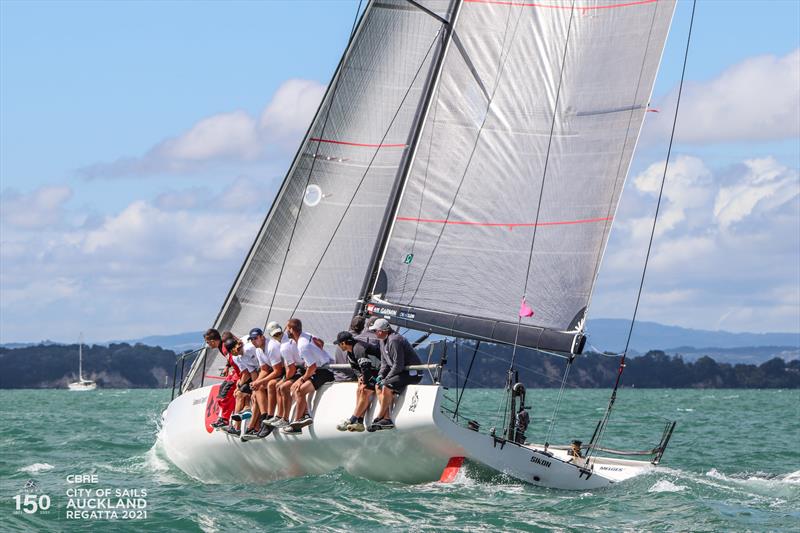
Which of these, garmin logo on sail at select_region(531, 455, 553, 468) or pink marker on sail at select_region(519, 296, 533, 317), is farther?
pink marker on sail at select_region(519, 296, 533, 317)

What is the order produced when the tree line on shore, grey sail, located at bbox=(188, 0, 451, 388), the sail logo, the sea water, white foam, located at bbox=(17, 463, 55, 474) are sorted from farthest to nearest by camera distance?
the tree line on shore
white foam, located at bbox=(17, 463, 55, 474)
grey sail, located at bbox=(188, 0, 451, 388)
the sail logo
the sea water

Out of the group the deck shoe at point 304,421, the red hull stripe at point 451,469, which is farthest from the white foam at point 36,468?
the red hull stripe at point 451,469

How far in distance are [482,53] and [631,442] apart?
494 inches

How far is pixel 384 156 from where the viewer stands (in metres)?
16.7

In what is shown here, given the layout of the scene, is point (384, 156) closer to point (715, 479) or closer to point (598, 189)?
point (598, 189)

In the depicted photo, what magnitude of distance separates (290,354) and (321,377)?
0.43m

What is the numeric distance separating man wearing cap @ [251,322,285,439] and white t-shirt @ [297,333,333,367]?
0.25 meters

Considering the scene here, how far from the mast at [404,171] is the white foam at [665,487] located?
3.98m

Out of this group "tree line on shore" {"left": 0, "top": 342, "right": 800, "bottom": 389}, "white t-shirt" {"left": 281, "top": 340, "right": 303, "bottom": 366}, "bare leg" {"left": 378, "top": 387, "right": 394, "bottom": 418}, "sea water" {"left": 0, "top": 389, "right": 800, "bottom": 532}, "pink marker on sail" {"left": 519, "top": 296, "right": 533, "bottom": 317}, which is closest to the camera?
"sea water" {"left": 0, "top": 389, "right": 800, "bottom": 532}

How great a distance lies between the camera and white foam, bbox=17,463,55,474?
17.3 metres

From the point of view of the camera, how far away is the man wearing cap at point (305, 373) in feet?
45.0

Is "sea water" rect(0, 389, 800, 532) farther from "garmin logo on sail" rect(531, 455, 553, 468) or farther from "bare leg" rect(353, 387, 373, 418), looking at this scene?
"bare leg" rect(353, 387, 373, 418)

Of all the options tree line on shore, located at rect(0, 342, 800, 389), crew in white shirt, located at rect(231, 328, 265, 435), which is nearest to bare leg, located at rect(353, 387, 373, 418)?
crew in white shirt, located at rect(231, 328, 265, 435)

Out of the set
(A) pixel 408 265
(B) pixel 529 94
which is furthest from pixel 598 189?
(A) pixel 408 265
